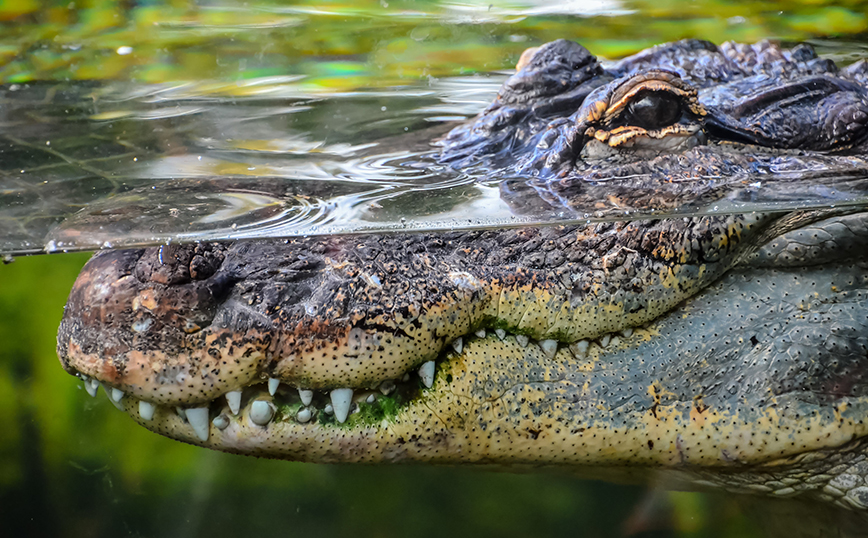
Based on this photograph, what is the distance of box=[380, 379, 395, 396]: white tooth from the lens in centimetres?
160

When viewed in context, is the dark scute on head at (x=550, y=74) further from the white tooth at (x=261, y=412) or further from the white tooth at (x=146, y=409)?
the white tooth at (x=146, y=409)

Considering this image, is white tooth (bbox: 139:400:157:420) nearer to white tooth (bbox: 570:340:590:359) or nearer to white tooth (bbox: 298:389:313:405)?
white tooth (bbox: 298:389:313:405)

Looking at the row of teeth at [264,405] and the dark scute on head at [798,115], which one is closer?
the row of teeth at [264,405]

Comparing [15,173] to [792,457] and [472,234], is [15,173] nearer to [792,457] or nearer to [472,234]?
[472,234]

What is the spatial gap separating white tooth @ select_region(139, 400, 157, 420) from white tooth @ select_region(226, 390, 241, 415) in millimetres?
202

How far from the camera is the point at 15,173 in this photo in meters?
1.84

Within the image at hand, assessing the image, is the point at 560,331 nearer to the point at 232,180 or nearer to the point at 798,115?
the point at 232,180

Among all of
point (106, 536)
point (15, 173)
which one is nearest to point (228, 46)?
point (15, 173)

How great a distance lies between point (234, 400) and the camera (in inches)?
60.7

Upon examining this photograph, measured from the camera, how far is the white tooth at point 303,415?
1.55m

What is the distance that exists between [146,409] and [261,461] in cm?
267

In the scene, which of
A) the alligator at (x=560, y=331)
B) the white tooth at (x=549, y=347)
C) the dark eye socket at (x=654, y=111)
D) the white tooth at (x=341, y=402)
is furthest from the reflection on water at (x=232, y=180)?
the white tooth at (x=341, y=402)

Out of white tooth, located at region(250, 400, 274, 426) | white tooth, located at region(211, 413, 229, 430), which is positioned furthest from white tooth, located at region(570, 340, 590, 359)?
white tooth, located at region(211, 413, 229, 430)

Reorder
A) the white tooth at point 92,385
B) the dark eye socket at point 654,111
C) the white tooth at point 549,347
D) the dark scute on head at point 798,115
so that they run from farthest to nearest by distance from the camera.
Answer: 1. the dark scute on head at point 798,115
2. the dark eye socket at point 654,111
3. the white tooth at point 549,347
4. the white tooth at point 92,385
